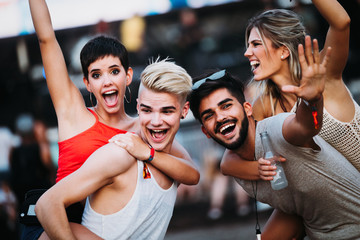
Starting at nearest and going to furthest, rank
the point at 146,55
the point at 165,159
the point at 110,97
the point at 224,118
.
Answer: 1. the point at 165,159
2. the point at 224,118
3. the point at 110,97
4. the point at 146,55

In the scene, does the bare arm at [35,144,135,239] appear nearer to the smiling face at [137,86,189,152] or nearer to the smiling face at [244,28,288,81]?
the smiling face at [137,86,189,152]

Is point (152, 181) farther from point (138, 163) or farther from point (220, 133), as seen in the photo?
point (220, 133)

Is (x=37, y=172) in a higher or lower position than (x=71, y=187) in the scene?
lower

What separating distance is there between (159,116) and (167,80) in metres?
0.25

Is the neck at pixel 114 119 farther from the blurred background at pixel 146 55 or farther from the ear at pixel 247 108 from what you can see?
the blurred background at pixel 146 55

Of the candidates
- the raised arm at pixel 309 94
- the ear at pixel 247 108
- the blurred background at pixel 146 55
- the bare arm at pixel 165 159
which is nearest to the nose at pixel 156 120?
the bare arm at pixel 165 159

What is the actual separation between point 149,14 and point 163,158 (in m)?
4.31

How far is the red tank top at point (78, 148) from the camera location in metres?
3.16

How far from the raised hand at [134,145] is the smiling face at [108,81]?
0.57 metres

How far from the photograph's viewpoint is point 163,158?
3043mm

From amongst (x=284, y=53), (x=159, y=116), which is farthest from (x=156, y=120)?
(x=284, y=53)

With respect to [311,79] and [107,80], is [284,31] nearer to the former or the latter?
[311,79]

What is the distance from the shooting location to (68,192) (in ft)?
8.65

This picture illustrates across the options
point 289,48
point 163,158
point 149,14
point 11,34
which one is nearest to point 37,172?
point 11,34
